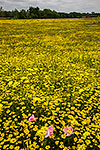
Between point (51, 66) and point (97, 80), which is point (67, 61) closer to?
point (51, 66)

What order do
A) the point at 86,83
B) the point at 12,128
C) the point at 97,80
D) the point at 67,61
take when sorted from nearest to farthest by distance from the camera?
the point at 12,128
the point at 86,83
the point at 97,80
the point at 67,61

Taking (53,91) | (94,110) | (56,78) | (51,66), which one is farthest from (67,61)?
(94,110)

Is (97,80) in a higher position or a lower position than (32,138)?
higher

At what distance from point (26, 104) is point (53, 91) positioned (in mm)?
1111

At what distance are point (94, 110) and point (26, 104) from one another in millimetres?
1821

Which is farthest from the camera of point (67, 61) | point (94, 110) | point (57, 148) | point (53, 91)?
point (67, 61)

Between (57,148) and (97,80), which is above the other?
(97,80)

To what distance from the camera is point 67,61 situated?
741 cm

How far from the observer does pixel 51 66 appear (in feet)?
22.0

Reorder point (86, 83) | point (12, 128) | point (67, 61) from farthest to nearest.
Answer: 1. point (67, 61)
2. point (86, 83)
3. point (12, 128)

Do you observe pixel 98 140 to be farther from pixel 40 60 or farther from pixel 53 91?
pixel 40 60

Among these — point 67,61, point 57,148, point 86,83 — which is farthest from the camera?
point 67,61

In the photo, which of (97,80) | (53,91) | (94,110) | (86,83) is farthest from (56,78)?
(94,110)

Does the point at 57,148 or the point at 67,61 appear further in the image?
the point at 67,61
